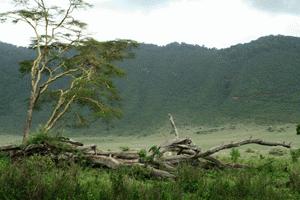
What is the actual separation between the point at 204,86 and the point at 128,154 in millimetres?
105080

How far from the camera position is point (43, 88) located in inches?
1153

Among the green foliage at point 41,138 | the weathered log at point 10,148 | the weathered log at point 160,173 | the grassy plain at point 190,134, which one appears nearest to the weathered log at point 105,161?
the weathered log at point 160,173

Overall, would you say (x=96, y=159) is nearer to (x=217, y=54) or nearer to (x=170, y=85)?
(x=170, y=85)

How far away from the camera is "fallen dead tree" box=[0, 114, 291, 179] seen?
469 inches

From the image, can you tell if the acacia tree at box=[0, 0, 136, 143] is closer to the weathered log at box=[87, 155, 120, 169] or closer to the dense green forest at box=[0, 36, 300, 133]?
the weathered log at box=[87, 155, 120, 169]

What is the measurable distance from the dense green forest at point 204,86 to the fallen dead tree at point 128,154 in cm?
6968

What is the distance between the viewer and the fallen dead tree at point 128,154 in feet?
39.1

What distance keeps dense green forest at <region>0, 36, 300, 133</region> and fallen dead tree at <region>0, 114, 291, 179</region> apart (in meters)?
69.7

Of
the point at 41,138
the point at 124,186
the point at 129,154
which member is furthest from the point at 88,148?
the point at 124,186

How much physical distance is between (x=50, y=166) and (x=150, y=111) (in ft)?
310

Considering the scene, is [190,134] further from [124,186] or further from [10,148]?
[124,186]

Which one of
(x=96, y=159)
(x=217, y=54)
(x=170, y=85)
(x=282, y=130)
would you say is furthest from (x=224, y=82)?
(x=96, y=159)

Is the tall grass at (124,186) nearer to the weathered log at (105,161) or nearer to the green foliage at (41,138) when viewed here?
the weathered log at (105,161)

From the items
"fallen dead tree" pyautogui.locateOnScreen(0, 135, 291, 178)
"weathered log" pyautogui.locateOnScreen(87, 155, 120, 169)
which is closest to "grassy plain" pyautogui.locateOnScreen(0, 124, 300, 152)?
"fallen dead tree" pyautogui.locateOnScreen(0, 135, 291, 178)
